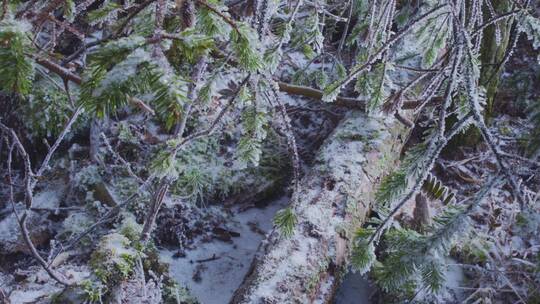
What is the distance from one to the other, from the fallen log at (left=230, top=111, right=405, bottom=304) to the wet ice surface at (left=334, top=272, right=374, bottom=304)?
1.84 ft

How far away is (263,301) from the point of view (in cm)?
223

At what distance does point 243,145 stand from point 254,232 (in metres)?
2.08

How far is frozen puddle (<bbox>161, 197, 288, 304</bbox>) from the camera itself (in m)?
3.21

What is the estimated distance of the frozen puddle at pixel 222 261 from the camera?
321 cm

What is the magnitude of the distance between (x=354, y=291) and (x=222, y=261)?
3.60ft

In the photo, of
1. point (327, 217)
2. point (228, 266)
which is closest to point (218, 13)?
point (327, 217)

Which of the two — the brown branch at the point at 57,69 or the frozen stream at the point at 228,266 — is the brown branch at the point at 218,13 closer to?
the brown branch at the point at 57,69

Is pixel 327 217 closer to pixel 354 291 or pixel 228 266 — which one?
pixel 354 291

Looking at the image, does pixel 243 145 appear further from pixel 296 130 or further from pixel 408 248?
pixel 296 130

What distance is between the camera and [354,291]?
10.6 feet

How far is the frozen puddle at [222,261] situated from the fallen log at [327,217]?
0.45 m

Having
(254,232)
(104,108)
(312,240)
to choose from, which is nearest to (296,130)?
(254,232)

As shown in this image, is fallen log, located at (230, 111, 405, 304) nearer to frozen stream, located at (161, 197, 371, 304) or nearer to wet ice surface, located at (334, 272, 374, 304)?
frozen stream, located at (161, 197, 371, 304)

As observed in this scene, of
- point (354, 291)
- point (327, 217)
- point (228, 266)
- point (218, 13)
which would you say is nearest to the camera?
point (218, 13)
